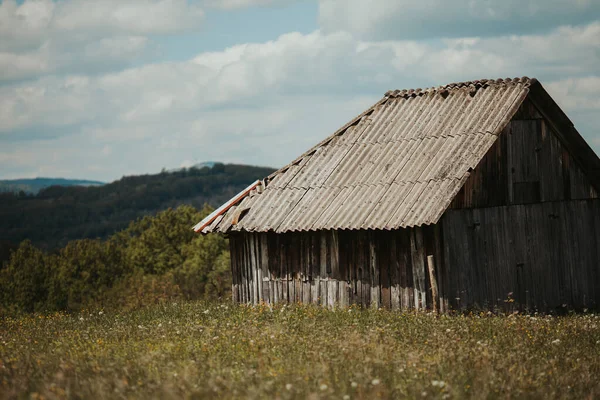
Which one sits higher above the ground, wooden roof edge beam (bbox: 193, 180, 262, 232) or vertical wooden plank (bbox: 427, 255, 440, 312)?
wooden roof edge beam (bbox: 193, 180, 262, 232)

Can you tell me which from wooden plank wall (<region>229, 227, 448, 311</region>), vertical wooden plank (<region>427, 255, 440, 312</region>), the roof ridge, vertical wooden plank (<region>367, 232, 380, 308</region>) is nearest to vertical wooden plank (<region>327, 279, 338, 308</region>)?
wooden plank wall (<region>229, 227, 448, 311</region>)

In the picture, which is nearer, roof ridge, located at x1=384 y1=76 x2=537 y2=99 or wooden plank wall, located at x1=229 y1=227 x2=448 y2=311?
wooden plank wall, located at x1=229 y1=227 x2=448 y2=311

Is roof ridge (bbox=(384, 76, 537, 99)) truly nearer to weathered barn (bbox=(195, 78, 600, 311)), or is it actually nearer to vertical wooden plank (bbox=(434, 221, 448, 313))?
weathered barn (bbox=(195, 78, 600, 311))

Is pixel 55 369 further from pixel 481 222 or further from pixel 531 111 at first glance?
pixel 531 111

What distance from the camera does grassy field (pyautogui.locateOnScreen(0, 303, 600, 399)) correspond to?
8836 millimetres

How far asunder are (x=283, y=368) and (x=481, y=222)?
817 centimetres

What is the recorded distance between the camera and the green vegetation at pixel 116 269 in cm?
5459

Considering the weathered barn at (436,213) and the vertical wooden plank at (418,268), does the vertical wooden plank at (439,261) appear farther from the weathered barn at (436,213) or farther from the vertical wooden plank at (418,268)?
the vertical wooden plank at (418,268)

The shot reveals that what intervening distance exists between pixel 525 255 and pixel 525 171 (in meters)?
1.94

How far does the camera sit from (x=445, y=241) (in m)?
15.9

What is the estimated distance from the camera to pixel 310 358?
409 inches

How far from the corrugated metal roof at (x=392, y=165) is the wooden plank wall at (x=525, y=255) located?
3.23 ft

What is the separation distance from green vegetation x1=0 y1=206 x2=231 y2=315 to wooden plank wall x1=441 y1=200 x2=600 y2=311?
36.0m

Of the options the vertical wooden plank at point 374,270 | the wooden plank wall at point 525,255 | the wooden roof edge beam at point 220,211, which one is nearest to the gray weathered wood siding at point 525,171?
the wooden plank wall at point 525,255
